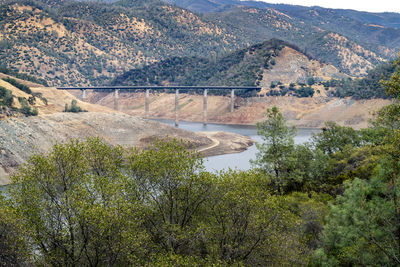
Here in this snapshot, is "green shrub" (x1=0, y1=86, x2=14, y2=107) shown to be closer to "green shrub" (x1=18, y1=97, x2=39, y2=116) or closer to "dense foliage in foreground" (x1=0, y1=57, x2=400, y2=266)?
"green shrub" (x1=18, y1=97, x2=39, y2=116)

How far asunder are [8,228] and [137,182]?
7231 mm

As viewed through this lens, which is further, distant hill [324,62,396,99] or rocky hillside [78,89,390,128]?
rocky hillside [78,89,390,128]

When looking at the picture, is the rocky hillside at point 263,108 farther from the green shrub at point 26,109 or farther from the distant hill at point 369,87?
the green shrub at point 26,109

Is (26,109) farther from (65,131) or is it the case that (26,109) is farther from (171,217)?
(171,217)

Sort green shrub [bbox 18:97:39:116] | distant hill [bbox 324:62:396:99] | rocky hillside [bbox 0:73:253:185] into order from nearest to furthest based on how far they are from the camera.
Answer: rocky hillside [bbox 0:73:253:185]
green shrub [bbox 18:97:39:116]
distant hill [bbox 324:62:396:99]

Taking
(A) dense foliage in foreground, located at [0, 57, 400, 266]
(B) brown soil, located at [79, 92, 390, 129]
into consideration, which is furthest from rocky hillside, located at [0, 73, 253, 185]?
(A) dense foliage in foreground, located at [0, 57, 400, 266]

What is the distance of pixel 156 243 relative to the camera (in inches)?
934

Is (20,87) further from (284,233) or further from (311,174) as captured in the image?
(284,233)

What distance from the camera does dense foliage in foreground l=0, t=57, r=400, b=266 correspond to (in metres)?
21.1

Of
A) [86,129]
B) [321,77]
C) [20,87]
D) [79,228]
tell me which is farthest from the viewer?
[321,77]

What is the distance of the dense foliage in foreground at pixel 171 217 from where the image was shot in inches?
830

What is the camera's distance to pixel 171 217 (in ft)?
79.9

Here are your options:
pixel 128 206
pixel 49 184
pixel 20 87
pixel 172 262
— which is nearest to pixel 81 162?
pixel 49 184

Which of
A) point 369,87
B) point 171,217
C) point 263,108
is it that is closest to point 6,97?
point 171,217
